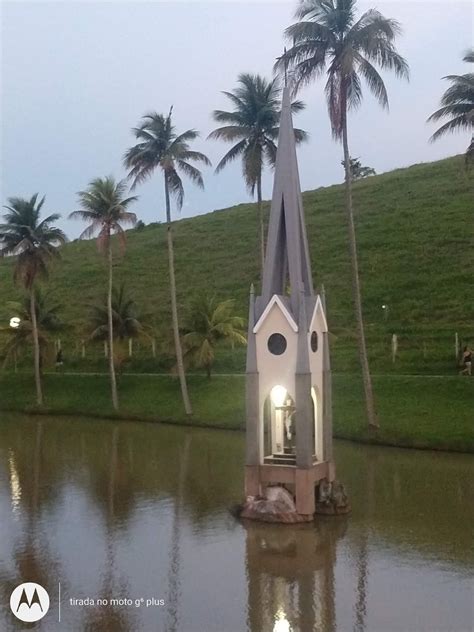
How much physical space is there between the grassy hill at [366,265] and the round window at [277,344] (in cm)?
1645

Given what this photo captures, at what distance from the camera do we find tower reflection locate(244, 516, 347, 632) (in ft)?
32.2

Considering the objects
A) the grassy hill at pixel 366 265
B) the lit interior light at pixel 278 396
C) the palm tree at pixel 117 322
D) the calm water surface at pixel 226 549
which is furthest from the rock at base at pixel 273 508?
the palm tree at pixel 117 322

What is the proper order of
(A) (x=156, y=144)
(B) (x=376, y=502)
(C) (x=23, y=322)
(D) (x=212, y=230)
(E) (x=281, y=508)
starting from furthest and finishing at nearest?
(D) (x=212, y=230) → (C) (x=23, y=322) → (A) (x=156, y=144) → (B) (x=376, y=502) → (E) (x=281, y=508)

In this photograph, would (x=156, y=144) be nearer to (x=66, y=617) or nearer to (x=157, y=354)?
(x=157, y=354)

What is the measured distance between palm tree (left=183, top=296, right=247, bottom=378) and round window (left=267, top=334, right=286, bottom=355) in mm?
17262

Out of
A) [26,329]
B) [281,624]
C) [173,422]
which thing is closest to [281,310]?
[281,624]

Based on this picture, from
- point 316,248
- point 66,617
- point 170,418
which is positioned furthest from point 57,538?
point 316,248

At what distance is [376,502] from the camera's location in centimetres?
1664

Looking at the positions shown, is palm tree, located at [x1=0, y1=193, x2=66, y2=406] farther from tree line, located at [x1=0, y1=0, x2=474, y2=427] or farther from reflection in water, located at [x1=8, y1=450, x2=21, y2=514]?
reflection in water, located at [x1=8, y1=450, x2=21, y2=514]

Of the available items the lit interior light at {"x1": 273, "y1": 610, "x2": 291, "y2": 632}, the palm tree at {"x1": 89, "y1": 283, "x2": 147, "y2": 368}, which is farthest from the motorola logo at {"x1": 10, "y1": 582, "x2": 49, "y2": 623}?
the palm tree at {"x1": 89, "y1": 283, "x2": 147, "y2": 368}

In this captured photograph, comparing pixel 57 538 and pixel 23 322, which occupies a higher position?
pixel 23 322

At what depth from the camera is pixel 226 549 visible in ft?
43.1

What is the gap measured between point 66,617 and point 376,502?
8.61 metres

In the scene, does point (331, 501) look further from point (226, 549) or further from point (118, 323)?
point (118, 323)
